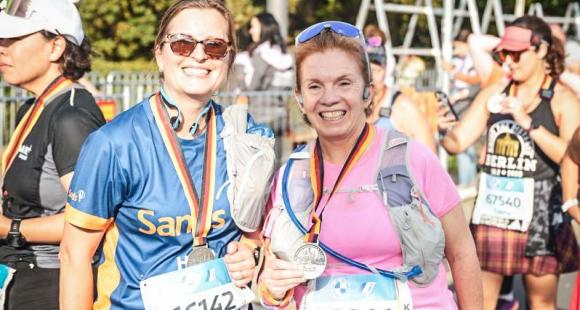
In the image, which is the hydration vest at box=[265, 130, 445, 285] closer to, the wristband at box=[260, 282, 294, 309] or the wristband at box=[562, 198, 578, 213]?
the wristband at box=[260, 282, 294, 309]

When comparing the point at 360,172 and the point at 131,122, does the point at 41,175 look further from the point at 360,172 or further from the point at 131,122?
the point at 360,172

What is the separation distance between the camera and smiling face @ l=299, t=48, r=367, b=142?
3020mm

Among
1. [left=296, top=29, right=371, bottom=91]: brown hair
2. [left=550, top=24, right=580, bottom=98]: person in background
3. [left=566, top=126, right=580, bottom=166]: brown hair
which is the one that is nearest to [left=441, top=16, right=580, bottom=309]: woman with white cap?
[left=550, top=24, right=580, bottom=98]: person in background

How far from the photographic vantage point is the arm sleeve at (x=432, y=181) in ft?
9.91

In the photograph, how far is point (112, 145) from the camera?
2.95 m

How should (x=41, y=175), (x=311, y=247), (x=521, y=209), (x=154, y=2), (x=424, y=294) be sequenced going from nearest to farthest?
(x=311, y=247), (x=424, y=294), (x=41, y=175), (x=521, y=209), (x=154, y=2)

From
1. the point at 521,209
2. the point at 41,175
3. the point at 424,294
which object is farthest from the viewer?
the point at 521,209

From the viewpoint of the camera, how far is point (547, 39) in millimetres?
5344

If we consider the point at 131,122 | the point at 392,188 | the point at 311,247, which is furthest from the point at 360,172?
the point at 131,122

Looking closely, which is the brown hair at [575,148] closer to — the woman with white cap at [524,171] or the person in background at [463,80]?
the woman with white cap at [524,171]

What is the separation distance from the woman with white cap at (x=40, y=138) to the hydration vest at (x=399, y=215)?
881 millimetres

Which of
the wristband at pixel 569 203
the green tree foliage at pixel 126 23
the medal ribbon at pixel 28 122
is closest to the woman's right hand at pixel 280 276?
the medal ribbon at pixel 28 122

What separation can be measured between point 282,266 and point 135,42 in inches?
845

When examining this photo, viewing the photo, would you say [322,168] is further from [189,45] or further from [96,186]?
[96,186]
